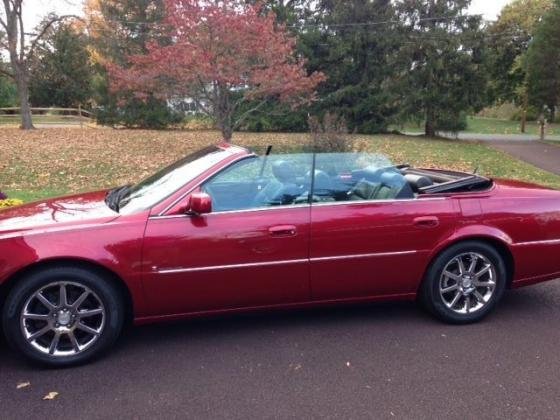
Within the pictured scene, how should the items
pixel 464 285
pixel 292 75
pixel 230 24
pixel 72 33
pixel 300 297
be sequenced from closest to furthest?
1. pixel 300 297
2. pixel 464 285
3. pixel 230 24
4. pixel 292 75
5. pixel 72 33

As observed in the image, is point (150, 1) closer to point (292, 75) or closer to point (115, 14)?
point (115, 14)

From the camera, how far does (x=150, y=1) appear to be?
3122cm

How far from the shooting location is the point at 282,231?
3.80 m

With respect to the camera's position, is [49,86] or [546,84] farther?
[49,86]

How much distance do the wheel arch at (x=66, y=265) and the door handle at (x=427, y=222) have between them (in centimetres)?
208

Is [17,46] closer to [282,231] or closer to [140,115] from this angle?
[140,115]

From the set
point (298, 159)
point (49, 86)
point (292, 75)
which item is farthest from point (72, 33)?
point (298, 159)

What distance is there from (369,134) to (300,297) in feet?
84.5

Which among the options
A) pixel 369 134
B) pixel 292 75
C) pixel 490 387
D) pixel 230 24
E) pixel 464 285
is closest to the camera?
pixel 490 387

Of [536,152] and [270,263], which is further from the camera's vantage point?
[536,152]

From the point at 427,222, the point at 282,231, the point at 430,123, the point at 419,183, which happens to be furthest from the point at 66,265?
the point at 430,123

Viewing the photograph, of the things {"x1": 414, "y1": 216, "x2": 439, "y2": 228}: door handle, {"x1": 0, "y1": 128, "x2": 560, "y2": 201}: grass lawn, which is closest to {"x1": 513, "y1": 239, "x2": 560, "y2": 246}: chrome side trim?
{"x1": 414, "y1": 216, "x2": 439, "y2": 228}: door handle

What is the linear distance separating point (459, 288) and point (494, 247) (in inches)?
16.6

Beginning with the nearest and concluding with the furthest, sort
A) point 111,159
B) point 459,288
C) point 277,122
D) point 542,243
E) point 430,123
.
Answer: point 459,288 → point 542,243 → point 111,159 → point 430,123 → point 277,122
